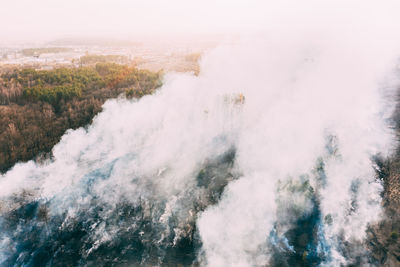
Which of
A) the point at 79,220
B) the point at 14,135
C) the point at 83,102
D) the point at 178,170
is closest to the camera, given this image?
the point at 79,220

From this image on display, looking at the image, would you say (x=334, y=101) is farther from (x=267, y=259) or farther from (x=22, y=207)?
(x=22, y=207)

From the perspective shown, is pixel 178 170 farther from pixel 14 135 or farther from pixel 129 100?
pixel 14 135

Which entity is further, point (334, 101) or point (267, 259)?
point (334, 101)

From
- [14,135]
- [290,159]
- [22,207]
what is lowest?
[22,207]

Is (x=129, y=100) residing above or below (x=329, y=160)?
above

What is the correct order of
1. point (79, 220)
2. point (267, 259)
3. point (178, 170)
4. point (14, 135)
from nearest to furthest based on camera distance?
1. point (267, 259)
2. point (79, 220)
3. point (178, 170)
4. point (14, 135)

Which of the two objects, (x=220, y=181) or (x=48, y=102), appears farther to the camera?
(x=48, y=102)

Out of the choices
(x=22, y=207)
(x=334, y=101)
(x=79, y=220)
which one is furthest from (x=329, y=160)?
(x=22, y=207)
